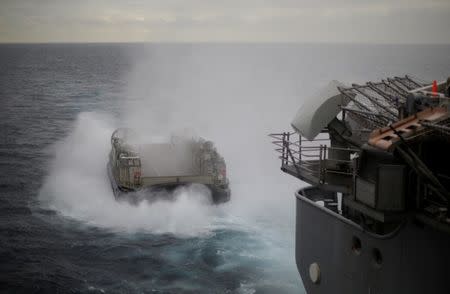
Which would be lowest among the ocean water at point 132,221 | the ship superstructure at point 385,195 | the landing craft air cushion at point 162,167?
the ocean water at point 132,221

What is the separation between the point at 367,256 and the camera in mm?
11594

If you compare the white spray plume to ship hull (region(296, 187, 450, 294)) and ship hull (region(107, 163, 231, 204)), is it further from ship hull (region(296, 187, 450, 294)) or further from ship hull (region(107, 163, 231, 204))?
ship hull (region(296, 187, 450, 294))

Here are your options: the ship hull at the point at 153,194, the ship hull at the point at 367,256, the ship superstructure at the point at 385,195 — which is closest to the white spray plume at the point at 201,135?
the ship hull at the point at 153,194

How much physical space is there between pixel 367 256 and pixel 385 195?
1798 millimetres

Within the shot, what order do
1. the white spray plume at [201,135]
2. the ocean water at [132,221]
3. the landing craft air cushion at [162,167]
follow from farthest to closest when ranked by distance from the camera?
the landing craft air cushion at [162,167], the white spray plume at [201,135], the ocean water at [132,221]

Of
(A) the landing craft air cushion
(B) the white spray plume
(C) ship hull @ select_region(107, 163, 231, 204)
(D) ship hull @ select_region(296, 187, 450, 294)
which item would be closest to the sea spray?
(B) the white spray plume

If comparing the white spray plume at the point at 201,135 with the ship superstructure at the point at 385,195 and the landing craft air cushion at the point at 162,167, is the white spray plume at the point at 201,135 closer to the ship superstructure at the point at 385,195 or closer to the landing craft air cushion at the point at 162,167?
the landing craft air cushion at the point at 162,167

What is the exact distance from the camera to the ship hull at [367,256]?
1035 centimetres

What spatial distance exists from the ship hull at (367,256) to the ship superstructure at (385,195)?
2cm

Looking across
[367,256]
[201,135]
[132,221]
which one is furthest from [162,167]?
[367,256]

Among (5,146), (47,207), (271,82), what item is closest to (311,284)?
(47,207)

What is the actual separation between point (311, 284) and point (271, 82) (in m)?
87.0

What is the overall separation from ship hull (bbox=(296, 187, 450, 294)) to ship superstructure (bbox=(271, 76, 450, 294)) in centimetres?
2

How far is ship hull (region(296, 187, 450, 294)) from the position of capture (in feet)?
34.0
